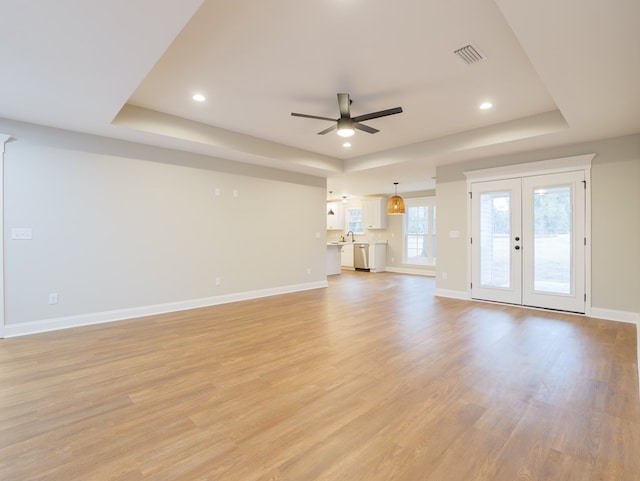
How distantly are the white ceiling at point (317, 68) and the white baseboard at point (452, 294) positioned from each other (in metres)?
2.69

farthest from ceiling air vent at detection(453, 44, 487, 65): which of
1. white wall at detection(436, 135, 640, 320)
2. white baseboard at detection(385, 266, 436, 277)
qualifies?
white baseboard at detection(385, 266, 436, 277)

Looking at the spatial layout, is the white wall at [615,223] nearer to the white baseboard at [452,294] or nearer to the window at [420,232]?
the white baseboard at [452,294]

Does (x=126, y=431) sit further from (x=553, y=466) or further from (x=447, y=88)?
(x=447, y=88)

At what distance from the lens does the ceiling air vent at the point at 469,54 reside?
277 cm

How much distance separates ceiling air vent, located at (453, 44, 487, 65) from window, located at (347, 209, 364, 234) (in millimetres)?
8649

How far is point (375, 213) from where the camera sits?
10734 mm

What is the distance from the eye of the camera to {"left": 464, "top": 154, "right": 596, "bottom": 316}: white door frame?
4.62 m

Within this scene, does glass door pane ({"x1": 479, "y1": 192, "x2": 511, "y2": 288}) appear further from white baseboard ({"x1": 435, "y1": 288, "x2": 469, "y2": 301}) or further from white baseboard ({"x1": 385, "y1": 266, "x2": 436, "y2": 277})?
white baseboard ({"x1": 385, "y1": 266, "x2": 436, "y2": 277})

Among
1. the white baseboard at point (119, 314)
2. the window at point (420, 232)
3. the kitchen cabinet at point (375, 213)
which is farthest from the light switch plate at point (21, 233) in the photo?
the window at point (420, 232)

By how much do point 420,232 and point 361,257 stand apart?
2.14 metres

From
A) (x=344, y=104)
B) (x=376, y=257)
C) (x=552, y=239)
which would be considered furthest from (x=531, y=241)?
(x=376, y=257)

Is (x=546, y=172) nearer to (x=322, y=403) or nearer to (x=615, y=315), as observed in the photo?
(x=615, y=315)

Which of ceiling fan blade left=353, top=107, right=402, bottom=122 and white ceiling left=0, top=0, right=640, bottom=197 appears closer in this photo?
white ceiling left=0, top=0, right=640, bottom=197

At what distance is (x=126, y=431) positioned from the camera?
1.92 metres
